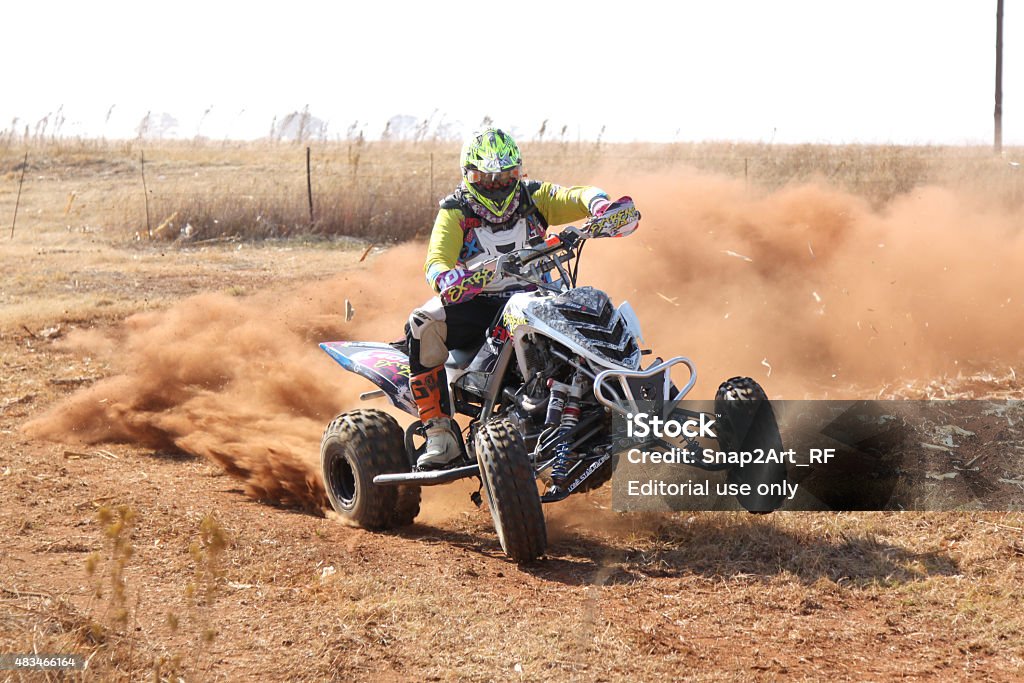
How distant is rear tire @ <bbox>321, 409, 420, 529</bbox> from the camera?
6957 millimetres

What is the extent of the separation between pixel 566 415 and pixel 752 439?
0.97 metres

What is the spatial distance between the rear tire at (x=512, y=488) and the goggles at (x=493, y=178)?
5.22 feet

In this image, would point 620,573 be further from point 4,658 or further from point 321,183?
point 321,183

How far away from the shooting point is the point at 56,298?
1477 cm

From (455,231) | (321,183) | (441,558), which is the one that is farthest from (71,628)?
(321,183)

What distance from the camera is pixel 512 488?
18.8ft

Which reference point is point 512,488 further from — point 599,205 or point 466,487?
point 466,487

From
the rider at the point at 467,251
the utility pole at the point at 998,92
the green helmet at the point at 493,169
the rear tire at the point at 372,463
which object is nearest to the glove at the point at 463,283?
the rider at the point at 467,251

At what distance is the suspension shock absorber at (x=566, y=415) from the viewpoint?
595cm

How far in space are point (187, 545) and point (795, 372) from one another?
5892 millimetres

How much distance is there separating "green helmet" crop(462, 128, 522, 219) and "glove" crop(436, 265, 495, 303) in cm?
77

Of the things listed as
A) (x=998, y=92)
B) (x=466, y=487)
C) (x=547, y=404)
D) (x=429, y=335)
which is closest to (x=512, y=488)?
(x=547, y=404)

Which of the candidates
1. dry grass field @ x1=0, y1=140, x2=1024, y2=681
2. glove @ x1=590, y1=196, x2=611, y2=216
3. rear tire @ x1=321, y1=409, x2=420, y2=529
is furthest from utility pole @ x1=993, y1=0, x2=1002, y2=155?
rear tire @ x1=321, y1=409, x2=420, y2=529

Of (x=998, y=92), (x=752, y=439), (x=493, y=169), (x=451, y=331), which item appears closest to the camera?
(x=752, y=439)
